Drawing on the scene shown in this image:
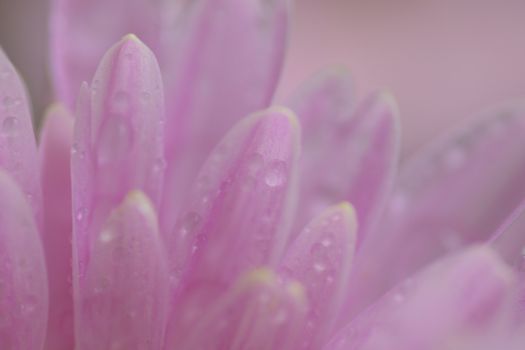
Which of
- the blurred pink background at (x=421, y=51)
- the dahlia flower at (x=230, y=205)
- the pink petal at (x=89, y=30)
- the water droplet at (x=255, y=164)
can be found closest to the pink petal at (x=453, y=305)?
the dahlia flower at (x=230, y=205)

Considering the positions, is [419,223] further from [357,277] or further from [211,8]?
[211,8]

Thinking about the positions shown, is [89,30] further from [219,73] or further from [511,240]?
[511,240]

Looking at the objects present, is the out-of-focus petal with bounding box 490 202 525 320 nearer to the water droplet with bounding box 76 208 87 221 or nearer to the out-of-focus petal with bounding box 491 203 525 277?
the out-of-focus petal with bounding box 491 203 525 277

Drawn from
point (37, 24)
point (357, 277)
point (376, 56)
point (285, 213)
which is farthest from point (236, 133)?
point (376, 56)

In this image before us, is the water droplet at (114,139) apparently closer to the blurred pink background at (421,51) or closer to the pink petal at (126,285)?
the pink petal at (126,285)

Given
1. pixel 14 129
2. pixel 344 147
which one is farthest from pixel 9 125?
pixel 344 147
